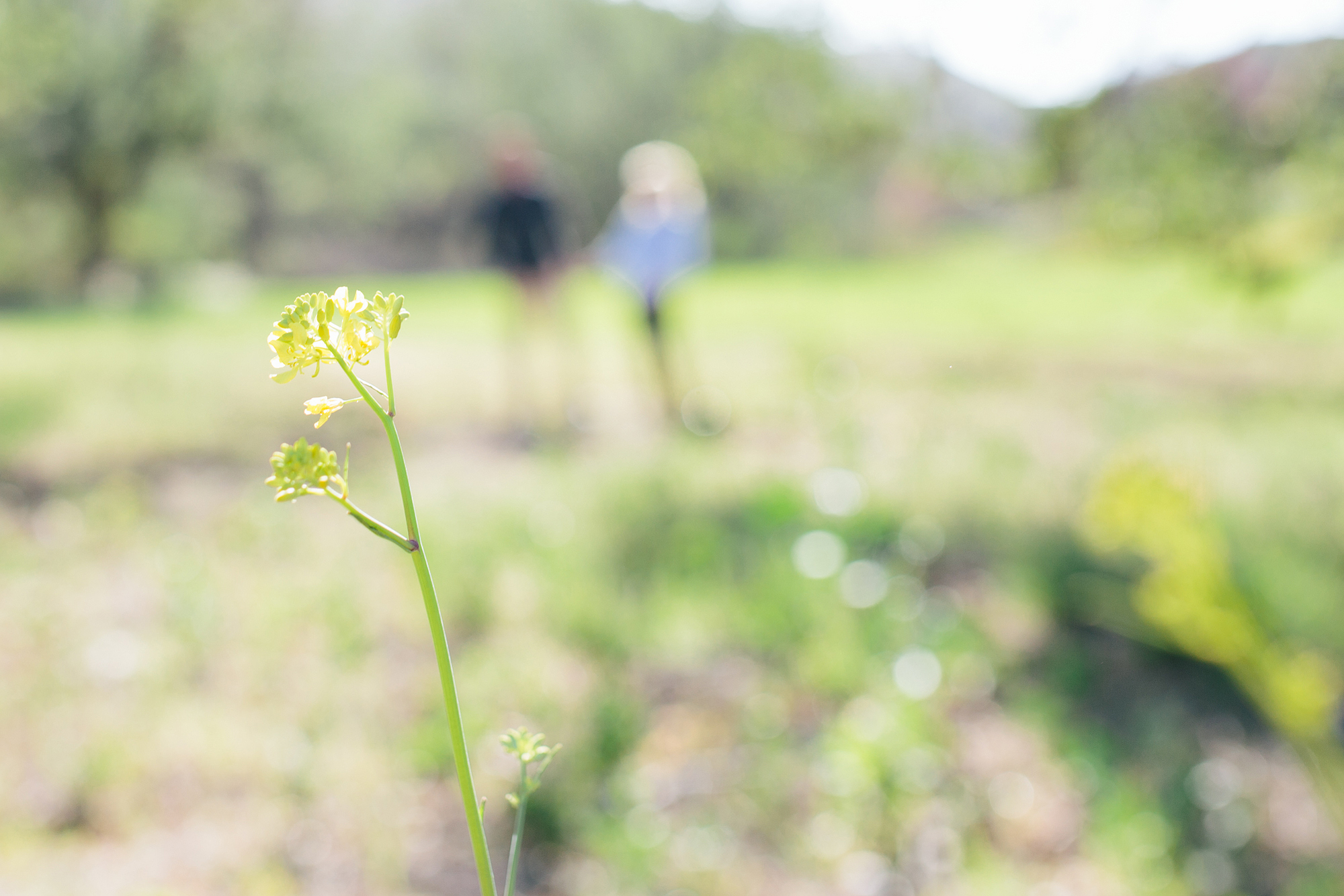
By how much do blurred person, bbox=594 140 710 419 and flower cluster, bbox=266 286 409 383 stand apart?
6.65m

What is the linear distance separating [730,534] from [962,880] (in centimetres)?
228

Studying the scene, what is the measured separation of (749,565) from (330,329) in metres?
3.70

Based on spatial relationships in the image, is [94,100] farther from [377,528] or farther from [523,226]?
→ [377,528]

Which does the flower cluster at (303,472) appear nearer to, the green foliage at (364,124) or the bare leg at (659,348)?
the bare leg at (659,348)

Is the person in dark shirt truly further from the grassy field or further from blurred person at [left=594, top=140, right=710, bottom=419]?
the grassy field

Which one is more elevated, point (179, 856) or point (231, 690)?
point (231, 690)

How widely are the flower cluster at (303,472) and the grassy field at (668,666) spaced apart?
1091mm

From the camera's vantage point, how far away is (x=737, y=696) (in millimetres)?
3170

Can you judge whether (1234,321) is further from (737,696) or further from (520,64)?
(520,64)

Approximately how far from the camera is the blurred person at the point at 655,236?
274 inches

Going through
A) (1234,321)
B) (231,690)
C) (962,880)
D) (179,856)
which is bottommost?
(962,880)

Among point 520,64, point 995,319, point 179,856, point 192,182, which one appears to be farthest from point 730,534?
point 520,64

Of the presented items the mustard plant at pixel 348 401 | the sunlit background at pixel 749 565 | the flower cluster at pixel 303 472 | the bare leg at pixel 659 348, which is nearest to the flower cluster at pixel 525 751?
the mustard plant at pixel 348 401

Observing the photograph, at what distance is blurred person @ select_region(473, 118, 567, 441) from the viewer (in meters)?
6.84
